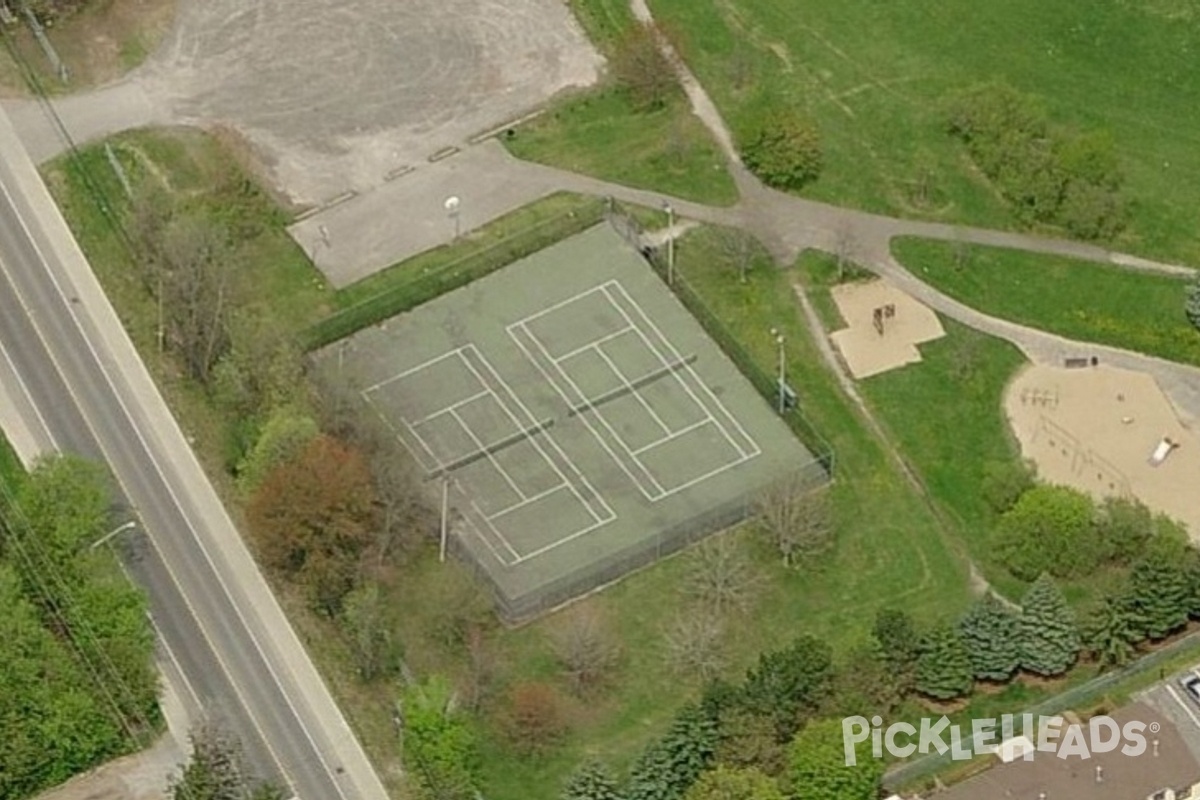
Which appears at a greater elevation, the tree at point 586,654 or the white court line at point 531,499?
the white court line at point 531,499

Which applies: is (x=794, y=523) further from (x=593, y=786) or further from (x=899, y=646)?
(x=593, y=786)

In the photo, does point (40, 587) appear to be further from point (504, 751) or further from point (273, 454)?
point (504, 751)

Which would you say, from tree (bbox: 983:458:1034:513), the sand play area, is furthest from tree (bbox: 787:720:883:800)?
the sand play area

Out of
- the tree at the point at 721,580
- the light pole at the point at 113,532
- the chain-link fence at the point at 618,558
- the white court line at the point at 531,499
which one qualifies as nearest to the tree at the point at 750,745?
the tree at the point at 721,580

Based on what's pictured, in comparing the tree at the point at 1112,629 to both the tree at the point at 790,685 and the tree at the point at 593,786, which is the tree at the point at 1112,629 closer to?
the tree at the point at 790,685

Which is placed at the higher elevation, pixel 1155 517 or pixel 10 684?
pixel 10 684

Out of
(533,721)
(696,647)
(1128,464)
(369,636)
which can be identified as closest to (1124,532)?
(1128,464)

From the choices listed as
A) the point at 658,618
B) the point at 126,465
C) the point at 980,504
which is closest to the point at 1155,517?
the point at 980,504
